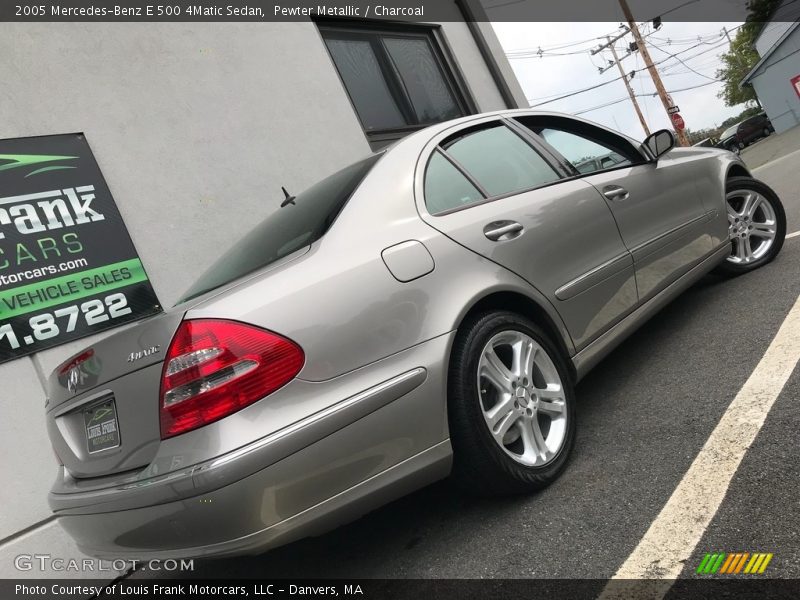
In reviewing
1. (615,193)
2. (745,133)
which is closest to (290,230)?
(615,193)

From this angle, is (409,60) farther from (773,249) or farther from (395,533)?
(395,533)

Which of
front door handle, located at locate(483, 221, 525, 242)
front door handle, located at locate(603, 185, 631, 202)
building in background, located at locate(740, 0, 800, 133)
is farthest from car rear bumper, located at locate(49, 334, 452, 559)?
building in background, located at locate(740, 0, 800, 133)

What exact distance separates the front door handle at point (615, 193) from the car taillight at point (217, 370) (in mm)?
2052

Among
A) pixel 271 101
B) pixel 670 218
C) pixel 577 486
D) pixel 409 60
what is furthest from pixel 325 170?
pixel 577 486

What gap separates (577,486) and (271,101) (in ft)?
15.2

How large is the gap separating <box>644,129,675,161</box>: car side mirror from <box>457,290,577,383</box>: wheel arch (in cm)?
160

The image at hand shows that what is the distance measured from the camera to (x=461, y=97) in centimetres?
823

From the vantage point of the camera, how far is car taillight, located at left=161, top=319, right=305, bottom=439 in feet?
5.92

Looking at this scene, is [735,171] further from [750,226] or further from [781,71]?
[781,71]

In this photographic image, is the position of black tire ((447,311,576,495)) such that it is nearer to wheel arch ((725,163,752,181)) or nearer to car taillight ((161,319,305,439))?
car taillight ((161,319,305,439))

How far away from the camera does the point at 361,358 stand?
1996mm

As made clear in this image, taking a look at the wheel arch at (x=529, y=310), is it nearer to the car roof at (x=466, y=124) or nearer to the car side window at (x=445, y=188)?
the car side window at (x=445, y=188)

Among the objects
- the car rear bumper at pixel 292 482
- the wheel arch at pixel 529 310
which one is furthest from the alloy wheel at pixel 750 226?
the car rear bumper at pixel 292 482

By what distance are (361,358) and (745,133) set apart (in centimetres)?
4140
